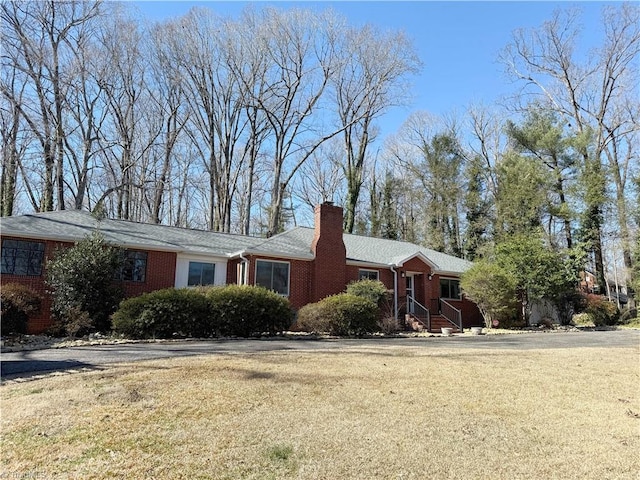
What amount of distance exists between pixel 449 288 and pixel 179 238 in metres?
14.1

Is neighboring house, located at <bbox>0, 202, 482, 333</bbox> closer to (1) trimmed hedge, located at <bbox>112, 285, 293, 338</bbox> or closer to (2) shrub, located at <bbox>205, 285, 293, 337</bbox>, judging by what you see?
(1) trimmed hedge, located at <bbox>112, 285, 293, 338</bbox>

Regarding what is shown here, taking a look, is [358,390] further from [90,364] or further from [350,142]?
[350,142]

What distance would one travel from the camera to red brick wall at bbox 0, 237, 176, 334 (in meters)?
14.0

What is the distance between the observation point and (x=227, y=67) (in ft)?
93.9

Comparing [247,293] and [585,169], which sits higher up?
[585,169]

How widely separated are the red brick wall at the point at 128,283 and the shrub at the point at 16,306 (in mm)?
1123

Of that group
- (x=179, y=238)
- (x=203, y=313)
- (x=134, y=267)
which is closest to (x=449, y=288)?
(x=179, y=238)

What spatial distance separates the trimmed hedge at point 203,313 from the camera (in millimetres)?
11844

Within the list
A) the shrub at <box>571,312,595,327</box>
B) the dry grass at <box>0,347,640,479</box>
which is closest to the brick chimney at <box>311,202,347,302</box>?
the dry grass at <box>0,347,640,479</box>

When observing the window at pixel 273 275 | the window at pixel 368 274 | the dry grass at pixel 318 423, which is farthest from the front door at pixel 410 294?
the dry grass at pixel 318 423

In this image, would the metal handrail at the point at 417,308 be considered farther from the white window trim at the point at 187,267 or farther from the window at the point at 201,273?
the window at the point at 201,273

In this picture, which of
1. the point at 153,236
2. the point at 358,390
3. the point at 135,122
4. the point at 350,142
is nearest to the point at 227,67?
the point at 135,122

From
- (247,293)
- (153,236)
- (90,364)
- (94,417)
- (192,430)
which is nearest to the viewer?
(192,430)

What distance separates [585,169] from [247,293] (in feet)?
82.1
